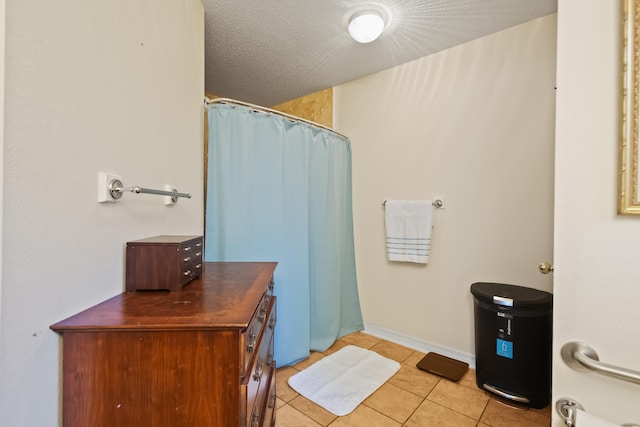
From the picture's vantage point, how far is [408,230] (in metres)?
2.13

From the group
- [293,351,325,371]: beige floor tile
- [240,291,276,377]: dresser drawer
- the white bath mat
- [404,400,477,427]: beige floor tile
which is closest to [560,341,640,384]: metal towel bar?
[240,291,276,377]: dresser drawer

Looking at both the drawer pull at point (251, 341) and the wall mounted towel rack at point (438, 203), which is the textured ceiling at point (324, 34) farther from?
the drawer pull at point (251, 341)

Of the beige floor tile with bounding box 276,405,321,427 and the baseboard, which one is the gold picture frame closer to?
the beige floor tile with bounding box 276,405,321,427

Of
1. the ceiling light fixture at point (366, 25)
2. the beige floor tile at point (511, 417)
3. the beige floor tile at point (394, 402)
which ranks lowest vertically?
the beige floor tile at point (394, 402)

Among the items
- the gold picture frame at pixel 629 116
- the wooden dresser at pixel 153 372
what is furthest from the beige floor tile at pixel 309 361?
the gold picture frame at pixel 629 116

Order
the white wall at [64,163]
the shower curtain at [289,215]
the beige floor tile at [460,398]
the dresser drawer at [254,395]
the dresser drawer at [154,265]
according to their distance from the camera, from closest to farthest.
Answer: the white wall at [64,163]
the dresser drawer at [254,395]
the dresser drawer at [154,265]
the beige floor tile at [460,398]
the shower curtain at [289,215]

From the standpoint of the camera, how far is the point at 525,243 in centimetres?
171

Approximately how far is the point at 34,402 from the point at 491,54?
104 inches

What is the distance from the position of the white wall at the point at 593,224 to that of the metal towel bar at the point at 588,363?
0.01m

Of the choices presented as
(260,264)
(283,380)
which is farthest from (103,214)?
(283,380)

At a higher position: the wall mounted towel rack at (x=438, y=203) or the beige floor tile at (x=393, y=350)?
the wall mounted towel rack at (x=438, y=203)

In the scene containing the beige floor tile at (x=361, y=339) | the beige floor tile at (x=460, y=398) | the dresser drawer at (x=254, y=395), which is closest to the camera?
the dresser drawer at (x=254, y=395)

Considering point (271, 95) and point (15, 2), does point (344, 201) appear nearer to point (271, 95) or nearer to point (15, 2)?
point (271, 95)

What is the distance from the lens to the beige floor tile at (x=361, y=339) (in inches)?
87.2
